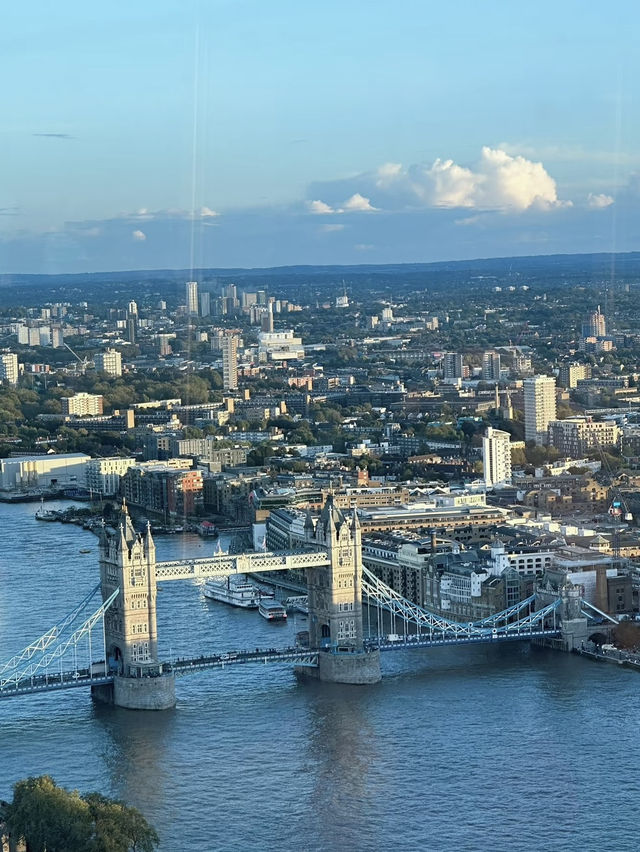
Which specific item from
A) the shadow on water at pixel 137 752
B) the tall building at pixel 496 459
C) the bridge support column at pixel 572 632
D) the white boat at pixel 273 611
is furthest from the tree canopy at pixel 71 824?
the tall building at pixel 496 459

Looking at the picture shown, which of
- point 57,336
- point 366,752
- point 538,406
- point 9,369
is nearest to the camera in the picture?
point 366,752

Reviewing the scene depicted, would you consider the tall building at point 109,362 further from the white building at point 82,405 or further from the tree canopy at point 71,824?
the tree canopy at point 71,824

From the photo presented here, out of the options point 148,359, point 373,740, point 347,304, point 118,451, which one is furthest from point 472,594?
point 347,304

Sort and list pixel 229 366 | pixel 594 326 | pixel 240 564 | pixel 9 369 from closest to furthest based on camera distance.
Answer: pixel 240 564 < pixel 229 366 < pixel 9 369 < pixel 594 326

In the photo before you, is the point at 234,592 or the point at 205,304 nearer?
the point at 234,592

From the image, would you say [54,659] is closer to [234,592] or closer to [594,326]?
[234,592]

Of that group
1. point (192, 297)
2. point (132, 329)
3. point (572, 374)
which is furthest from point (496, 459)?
point (132, 329)

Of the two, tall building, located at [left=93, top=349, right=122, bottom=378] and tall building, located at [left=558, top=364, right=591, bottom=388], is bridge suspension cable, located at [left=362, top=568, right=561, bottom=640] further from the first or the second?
tall building, located at [left=93, top=349, right=122, bottom=378]
